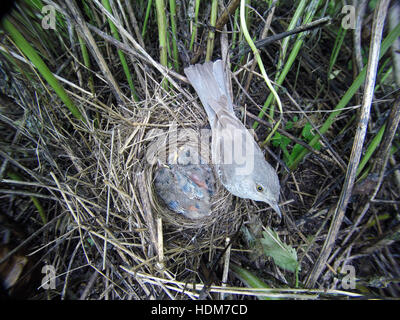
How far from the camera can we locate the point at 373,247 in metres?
1.78

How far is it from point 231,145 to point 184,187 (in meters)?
0.62

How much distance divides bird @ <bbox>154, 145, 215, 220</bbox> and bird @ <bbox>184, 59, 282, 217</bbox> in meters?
0.24

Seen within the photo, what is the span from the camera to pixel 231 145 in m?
1.97

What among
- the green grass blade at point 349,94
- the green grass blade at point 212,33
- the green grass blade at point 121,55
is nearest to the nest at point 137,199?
the green grass blade at point 121,55

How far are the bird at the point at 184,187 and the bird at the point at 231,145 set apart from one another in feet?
0.79

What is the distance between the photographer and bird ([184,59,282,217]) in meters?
1.72

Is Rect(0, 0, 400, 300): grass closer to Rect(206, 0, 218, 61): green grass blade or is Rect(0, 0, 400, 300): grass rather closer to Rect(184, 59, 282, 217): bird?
Rect(206, 0, 218, 61): green grass blade

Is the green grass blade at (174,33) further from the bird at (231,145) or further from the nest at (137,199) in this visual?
the nest at (137,199)

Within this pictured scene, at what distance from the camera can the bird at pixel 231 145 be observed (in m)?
1.72

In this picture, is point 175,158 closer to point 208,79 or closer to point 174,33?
point 208,79

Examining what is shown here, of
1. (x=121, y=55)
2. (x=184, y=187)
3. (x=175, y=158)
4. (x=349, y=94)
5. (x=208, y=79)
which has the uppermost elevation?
(x=121, y=55)

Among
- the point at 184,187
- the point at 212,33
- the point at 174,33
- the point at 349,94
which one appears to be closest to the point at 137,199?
the point at 184,187

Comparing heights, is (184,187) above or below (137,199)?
above
